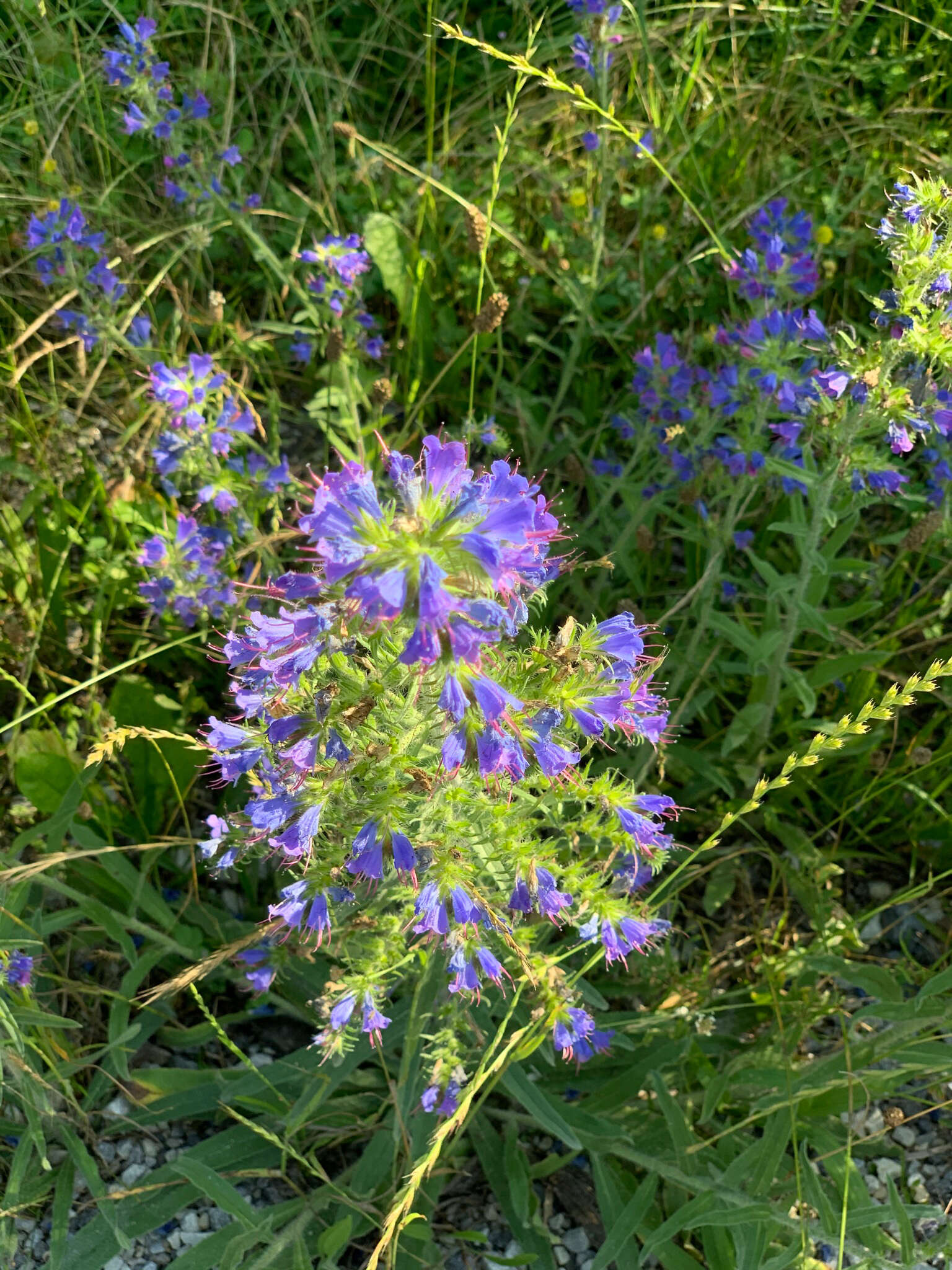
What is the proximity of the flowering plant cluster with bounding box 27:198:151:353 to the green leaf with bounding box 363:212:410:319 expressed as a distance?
928 millimetres

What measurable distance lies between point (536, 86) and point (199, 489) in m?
2.34

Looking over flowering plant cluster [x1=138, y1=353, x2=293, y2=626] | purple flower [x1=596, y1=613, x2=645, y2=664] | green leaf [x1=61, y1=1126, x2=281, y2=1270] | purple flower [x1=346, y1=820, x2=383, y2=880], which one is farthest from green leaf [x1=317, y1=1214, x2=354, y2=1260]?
flowering plant cluster [x1=138, y1=353, x2=293, y2=626]

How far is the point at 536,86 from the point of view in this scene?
4.25m

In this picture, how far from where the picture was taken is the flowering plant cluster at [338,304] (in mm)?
3332

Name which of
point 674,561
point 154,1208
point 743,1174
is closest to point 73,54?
point 674,561

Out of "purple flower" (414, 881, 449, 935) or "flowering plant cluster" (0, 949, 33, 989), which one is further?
"flowering plant cluster" (0, 949, 33, 989)

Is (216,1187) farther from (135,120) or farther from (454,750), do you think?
(135,120)

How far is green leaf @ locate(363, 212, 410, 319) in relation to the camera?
3.91m

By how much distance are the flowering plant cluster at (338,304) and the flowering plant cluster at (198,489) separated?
1.24 feet

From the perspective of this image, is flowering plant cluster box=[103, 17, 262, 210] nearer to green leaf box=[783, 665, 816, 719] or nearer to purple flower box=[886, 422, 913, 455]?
purple flower box=[886, 422, 913, 455]

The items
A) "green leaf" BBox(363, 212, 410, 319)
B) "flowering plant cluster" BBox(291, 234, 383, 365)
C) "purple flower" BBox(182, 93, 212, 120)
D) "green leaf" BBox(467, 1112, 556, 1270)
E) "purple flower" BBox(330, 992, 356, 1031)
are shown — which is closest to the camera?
"purple flower" BBox(330, 992, 356, 1031)

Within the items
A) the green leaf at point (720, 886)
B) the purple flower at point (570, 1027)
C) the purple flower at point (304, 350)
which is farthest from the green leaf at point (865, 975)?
the purple flower at point (304, 350)

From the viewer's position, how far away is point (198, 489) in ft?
10.6

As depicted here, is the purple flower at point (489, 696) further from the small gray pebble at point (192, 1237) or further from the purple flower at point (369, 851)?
the small gray pebble at point (192, 1237)
